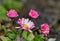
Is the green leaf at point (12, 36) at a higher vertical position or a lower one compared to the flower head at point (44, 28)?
lower

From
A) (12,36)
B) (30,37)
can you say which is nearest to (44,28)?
(30,37)

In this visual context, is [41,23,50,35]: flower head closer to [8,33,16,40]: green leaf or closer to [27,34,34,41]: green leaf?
[27,34,34,41]: green leaf

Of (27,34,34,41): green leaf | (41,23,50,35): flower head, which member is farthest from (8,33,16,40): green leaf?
(41,23,50,35): flower head

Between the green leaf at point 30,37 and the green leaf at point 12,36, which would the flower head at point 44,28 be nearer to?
the green leaf at point 30,37

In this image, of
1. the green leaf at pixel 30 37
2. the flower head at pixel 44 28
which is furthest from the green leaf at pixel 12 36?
the flower head at pixel 44 28

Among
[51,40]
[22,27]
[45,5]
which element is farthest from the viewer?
[45,5]

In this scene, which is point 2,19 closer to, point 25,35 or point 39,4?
point 25,35

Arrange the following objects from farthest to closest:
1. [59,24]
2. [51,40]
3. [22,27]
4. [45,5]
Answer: [45,5] < [59,24] < [51,40] < [22,27]

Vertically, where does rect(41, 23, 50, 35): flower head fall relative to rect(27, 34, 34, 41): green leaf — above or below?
above

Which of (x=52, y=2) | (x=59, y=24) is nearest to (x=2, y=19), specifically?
(x=59, y=24)

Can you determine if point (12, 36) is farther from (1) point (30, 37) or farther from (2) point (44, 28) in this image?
(2) point (44, 28)

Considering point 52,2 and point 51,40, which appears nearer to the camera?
point 51,40
